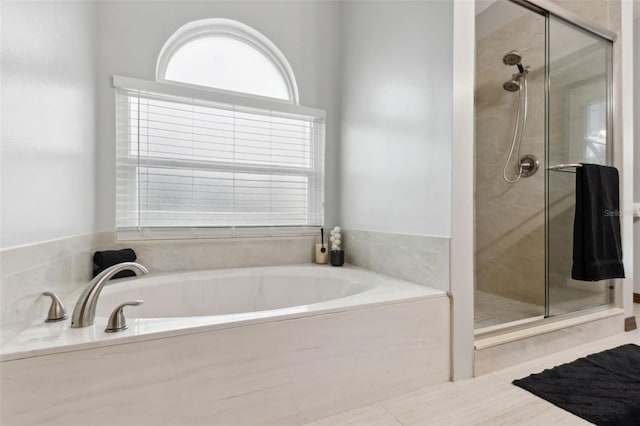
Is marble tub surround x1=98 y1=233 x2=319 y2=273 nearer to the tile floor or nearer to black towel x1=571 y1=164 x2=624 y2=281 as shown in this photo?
the tile floor

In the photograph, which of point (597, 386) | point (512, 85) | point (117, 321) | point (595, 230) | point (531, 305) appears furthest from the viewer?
point (512, 85)

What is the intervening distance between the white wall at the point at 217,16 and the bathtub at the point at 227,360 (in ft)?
2.82

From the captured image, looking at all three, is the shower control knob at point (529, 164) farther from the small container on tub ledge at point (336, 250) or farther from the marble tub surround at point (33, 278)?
the marble tub surround at point (33, 278)

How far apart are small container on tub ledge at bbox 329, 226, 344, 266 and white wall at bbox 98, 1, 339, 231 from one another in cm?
17

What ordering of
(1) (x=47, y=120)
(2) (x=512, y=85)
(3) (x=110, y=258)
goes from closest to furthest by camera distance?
(1) (x=47, y=120) < (3) (x=110, y=258) < (2) (x=512, y=85)

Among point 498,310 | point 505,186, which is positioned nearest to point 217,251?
point 498,310

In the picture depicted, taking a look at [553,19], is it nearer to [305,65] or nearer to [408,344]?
[305,65]

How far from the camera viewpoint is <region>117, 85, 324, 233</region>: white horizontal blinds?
1.91 meters

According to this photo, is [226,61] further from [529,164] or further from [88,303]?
[529,164]

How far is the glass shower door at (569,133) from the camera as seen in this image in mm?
2025

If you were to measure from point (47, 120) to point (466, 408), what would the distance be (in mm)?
2049

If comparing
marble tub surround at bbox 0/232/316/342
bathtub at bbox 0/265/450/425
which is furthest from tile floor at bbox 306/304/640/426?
marble tub surround at bbox 0/232/316/342

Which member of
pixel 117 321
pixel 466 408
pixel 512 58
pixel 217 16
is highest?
pixel 217 16

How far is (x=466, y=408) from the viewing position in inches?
51.5
